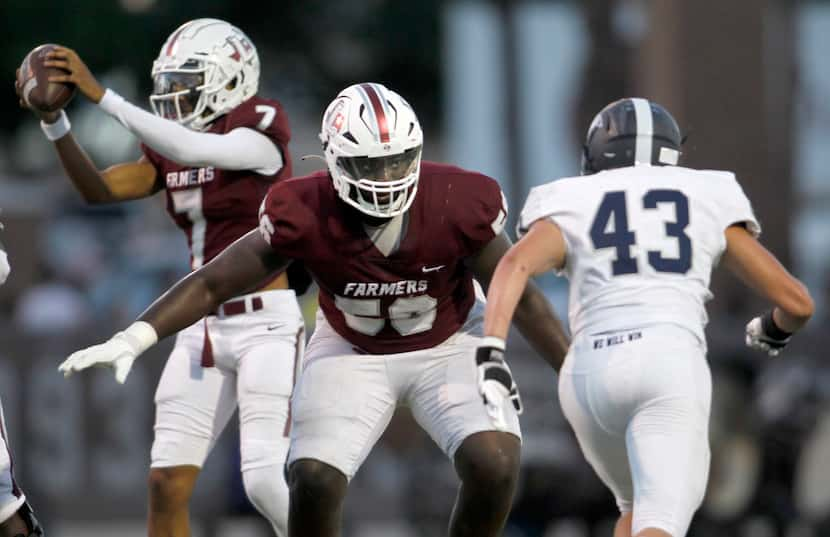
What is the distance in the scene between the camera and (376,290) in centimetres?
772

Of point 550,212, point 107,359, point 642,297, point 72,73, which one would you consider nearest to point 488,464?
point 642,297

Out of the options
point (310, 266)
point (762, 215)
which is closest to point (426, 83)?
point (762, 215)

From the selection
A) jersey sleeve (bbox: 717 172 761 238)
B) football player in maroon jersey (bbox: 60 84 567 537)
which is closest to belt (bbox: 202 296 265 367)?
football player in maroon jersey (bbox: 60 84 567 537)

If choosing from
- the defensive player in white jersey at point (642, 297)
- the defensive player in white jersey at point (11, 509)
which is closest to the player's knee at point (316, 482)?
the defensive player in white jersey at point (642, 297)

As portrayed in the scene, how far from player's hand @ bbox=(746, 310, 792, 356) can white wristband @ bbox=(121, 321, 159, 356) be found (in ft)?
7.52

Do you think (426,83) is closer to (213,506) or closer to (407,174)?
(213,506)

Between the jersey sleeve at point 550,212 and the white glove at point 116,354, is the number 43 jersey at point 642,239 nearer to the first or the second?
the jersey sleeve at point 550,212

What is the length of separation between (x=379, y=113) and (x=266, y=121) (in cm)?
119

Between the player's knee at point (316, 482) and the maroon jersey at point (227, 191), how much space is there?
1384mm

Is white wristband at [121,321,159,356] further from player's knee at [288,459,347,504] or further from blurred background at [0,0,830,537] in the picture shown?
blurred background at [0,0,830,537]

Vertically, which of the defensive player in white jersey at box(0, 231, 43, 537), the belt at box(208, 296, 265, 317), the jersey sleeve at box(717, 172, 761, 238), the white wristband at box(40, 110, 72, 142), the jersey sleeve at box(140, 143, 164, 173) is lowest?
the defensive player in white jersey at box(0, 231, 43, 537)

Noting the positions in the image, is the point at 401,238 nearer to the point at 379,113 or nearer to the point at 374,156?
the point at 374,156

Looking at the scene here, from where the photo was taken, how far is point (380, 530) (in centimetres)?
1422

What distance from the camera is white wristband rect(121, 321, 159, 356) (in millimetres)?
7500
